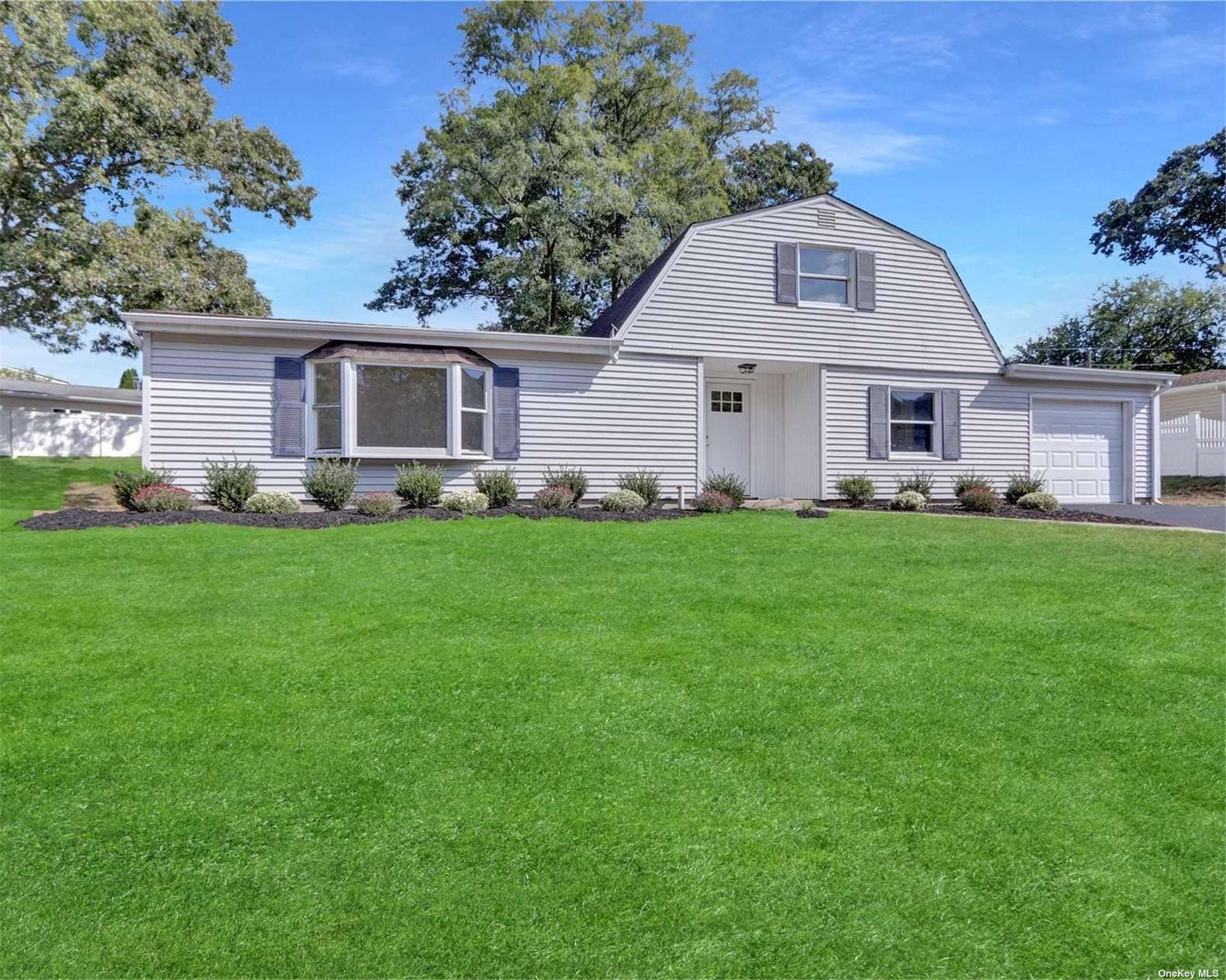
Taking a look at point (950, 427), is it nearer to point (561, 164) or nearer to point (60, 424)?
point (561, 164)

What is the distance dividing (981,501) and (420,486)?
377 inches

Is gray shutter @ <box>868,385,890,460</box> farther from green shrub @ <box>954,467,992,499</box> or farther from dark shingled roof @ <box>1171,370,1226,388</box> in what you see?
dark shingled roof @ <box>1171,370,1226,388</box>

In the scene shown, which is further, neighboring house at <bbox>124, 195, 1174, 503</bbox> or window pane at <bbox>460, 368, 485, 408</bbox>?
window pane at <bbox>460, 368, 485, 408</bbox>

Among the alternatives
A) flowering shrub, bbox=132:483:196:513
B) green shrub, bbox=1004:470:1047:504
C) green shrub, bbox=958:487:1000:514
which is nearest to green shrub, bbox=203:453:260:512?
flowering shrub, bbox=132:483:196:513

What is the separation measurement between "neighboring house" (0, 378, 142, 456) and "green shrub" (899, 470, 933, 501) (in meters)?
25.1

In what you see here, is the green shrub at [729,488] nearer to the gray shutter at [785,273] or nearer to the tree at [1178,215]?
the gray shutter at [785,273]

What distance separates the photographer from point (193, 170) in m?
20.2

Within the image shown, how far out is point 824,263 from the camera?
561 inches

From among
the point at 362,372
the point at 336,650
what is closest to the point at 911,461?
the point at 362,372

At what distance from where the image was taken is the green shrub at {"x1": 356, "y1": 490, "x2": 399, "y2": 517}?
10180 mm

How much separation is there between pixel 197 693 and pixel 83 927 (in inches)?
68.9

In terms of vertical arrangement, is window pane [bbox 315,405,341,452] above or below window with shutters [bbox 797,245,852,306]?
below

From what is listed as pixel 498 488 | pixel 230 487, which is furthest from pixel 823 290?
pixel 230 487

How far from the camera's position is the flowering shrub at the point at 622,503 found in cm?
1152
